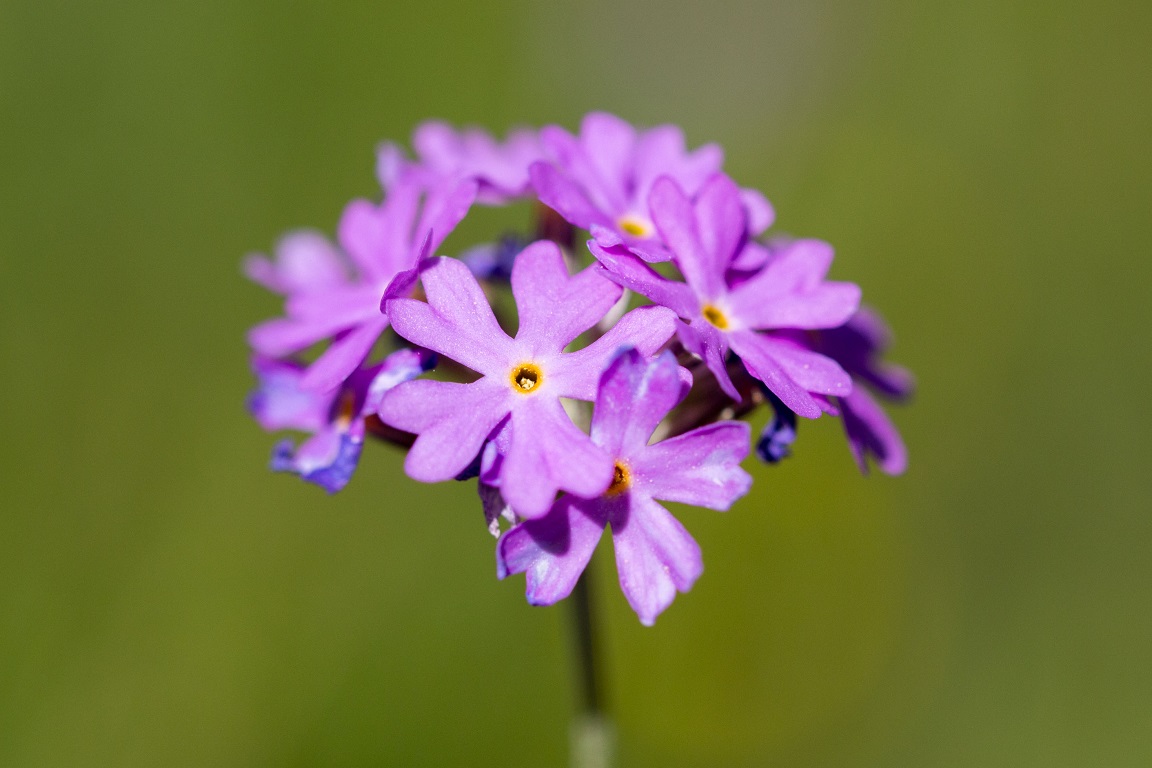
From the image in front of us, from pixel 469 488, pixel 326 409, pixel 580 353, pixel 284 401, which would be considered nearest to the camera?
pixel 580 353

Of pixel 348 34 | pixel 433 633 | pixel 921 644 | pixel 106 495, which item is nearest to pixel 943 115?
pixel 921 644

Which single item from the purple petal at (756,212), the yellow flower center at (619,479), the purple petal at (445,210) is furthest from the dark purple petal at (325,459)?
the purple petal at (756,212)

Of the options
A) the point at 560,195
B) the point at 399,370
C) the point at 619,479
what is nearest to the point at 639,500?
the point at 619,479

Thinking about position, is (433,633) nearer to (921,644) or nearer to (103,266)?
(921,644)

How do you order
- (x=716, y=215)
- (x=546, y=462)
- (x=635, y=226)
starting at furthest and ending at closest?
(x=635, y=226)
(x=716, y=215)
(x=546, y=462)

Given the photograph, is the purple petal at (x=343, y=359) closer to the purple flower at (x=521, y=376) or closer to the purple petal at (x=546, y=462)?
the purple flower at (x=521, y=376)

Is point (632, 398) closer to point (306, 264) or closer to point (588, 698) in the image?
point (588, 698)
